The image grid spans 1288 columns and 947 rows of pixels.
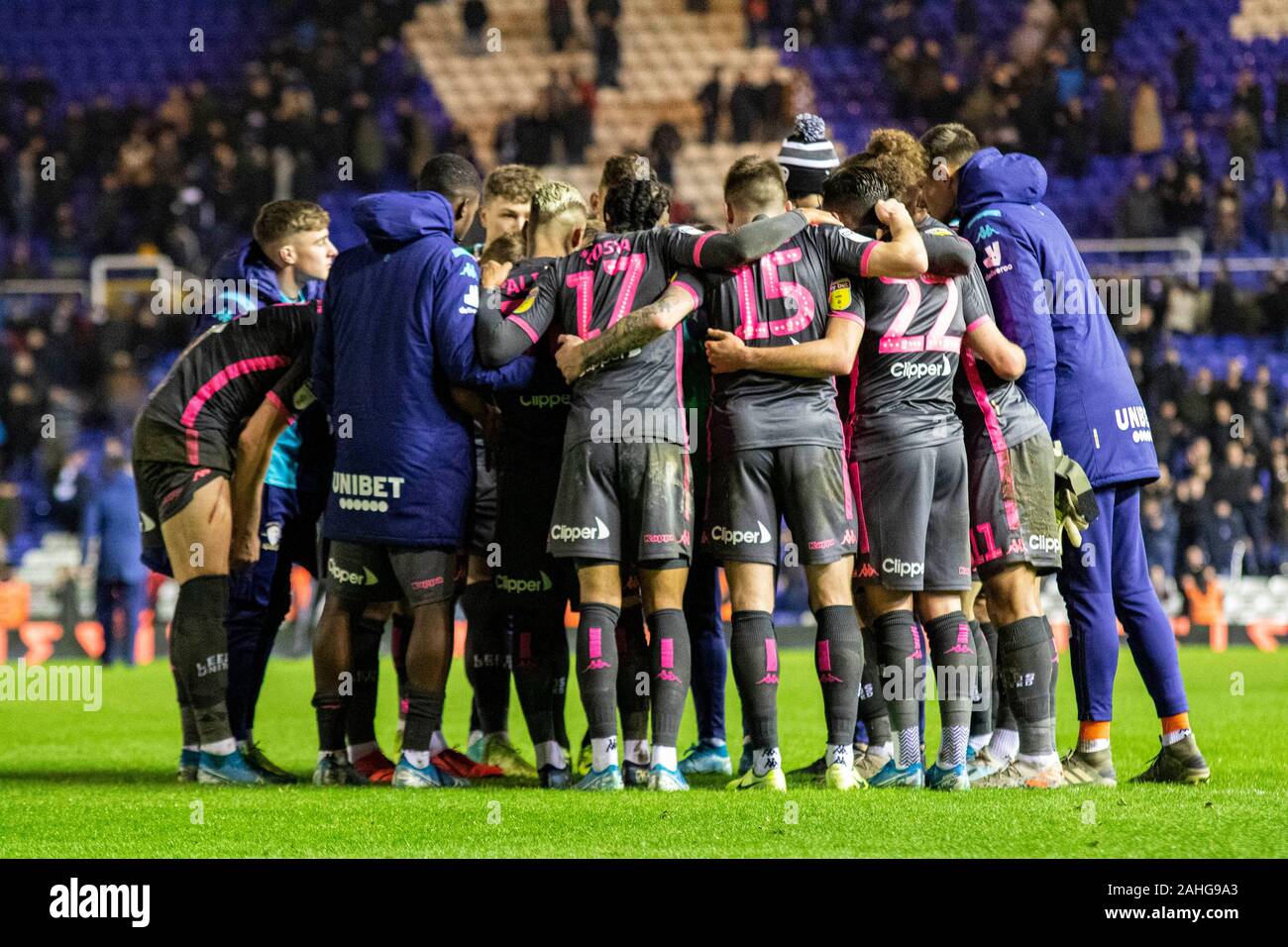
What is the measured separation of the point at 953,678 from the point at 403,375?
7.71ft

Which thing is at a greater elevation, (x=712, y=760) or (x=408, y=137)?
(x=408, y=137)

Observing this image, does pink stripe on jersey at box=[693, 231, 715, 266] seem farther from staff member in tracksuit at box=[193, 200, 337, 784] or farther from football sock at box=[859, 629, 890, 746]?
staff member in tracksuit at box=[193, 200, 337, 784]

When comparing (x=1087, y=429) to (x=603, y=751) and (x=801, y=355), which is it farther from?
(x=603, y=751)

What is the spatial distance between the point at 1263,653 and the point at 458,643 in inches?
315

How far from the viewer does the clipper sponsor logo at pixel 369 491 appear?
20.4 feet

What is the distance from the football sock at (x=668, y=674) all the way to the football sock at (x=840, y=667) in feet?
0.20

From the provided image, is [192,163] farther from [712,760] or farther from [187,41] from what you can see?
[712,760]

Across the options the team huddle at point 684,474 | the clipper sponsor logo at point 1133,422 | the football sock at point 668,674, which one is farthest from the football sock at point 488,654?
the clipper sponsor logo at point 1133,422

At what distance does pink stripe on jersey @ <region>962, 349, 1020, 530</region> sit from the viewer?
19.6ft

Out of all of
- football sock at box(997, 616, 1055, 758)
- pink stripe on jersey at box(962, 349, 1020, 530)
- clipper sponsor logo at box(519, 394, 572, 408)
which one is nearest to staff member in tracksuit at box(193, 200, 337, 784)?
clipper sponsor logo at box(519, 394, 572, 408)

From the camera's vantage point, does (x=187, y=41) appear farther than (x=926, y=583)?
Yes

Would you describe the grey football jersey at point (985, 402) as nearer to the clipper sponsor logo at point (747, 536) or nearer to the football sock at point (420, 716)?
the clipper sponsor logo at point (747, 536)

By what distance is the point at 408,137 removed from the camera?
22.0 m

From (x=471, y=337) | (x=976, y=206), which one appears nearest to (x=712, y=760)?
(x=471, y=337)
